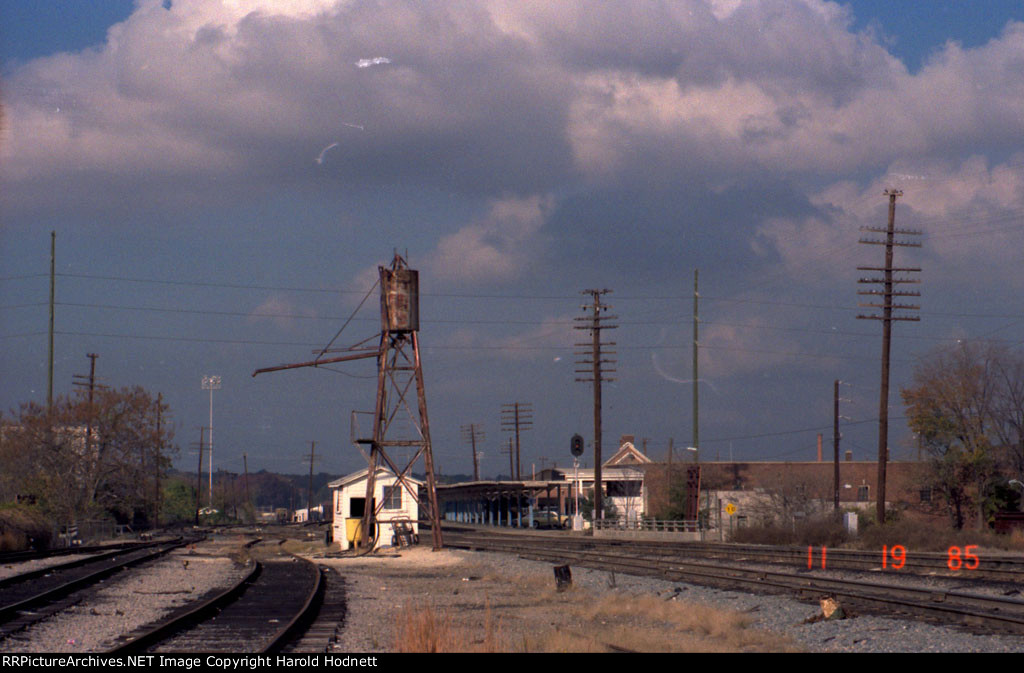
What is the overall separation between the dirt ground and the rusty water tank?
14538 millimetres

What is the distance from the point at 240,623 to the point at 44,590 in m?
7.37

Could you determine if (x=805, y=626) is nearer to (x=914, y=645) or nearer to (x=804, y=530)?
(x=914, y=645)

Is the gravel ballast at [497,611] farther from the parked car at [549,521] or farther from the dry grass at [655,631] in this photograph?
the parked car at [549,521]

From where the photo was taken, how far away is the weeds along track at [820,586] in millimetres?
15250

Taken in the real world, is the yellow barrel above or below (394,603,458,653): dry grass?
below

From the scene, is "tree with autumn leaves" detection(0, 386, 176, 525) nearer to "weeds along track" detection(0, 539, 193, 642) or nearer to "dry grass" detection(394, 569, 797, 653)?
"weeds along track" detection(0, 539, 193, 642)

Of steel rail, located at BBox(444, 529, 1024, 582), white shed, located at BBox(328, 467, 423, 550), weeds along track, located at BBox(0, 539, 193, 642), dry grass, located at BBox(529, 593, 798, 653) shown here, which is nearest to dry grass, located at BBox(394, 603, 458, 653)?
dry grass, located at BBox(529, 593, 798, 653)

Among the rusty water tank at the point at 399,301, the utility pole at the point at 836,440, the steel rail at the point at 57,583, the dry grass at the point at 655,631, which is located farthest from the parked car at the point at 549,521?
the dry grass at the point at 655,631

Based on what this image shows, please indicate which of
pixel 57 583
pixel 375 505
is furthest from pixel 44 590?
pixel 375 505

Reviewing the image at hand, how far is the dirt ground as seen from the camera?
12.8 m

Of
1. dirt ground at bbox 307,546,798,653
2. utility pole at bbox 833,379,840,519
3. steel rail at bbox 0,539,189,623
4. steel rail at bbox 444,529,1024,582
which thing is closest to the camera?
dirt ground at bbox 307,546,798,653

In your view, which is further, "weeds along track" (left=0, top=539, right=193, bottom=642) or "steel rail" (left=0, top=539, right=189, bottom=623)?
"steel rail" (left=0, top=539, right=189, bottom=623)

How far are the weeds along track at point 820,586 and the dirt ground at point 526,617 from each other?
1.89 m
